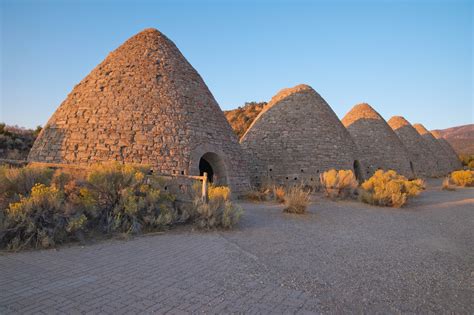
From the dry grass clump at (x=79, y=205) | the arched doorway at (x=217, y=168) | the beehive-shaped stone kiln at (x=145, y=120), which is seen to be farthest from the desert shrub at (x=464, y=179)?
the dry grass clump at (x=79, y=205)

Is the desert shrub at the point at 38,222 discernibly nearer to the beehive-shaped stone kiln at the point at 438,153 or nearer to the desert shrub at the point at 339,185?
the desert shrub at the point at 339,185

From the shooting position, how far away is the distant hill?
3314 cm

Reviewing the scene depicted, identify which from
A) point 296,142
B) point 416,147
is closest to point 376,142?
point 416,147

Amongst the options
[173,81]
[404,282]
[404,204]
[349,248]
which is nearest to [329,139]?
[404,204]

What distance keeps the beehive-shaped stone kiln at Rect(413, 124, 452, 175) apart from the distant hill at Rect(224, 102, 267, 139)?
16999 mm

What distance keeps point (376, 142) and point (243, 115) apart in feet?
57.9

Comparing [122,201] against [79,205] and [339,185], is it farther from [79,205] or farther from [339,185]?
[339,185]

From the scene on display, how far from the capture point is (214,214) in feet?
21.6

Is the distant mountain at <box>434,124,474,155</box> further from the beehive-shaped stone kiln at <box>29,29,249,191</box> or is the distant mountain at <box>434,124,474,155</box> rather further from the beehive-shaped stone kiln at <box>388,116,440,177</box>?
the beehive-shaped stone kiln at <box>29,29,249,191</box>

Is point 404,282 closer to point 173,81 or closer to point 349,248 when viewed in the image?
point 349,248

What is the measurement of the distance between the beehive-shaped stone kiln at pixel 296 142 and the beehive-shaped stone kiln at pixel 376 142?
14.5ft

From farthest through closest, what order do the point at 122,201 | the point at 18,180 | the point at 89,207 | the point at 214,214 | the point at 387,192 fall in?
the point at 387,192 < the point at 214,214 < the point at 122,201 < the point at 18,180 < the point at 89,207

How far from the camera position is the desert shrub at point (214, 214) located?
640 centimetres

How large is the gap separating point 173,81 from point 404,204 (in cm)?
919
